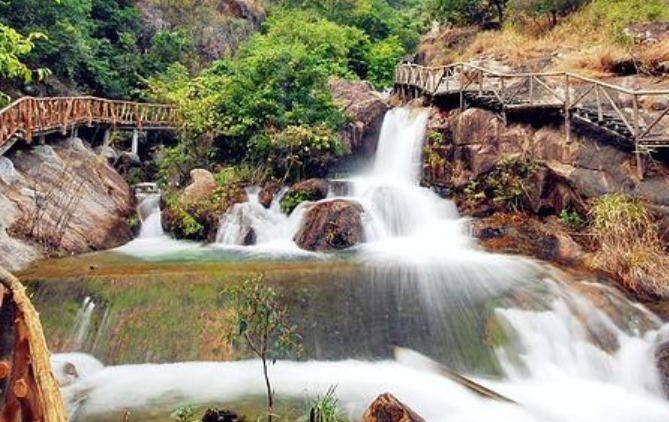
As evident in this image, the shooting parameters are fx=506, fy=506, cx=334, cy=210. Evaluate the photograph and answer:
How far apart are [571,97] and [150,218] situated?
11617mm

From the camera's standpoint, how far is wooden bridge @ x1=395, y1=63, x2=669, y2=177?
10.5 m

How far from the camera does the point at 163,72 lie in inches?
865

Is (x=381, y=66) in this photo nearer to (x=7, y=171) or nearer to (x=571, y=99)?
(x=571, y=99)

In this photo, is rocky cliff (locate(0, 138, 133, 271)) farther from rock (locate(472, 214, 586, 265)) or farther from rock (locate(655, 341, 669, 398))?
rock (locate(655, 341, 669, 398))

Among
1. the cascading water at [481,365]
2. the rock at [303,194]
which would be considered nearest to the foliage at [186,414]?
the cascading water at [481,365]

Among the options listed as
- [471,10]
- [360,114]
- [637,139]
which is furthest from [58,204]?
[471,10]

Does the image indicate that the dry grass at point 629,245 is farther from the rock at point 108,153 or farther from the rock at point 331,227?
the rock at point 108,153

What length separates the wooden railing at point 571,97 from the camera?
10.5 m

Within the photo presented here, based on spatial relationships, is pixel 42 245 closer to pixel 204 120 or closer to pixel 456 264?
pixel 204 120

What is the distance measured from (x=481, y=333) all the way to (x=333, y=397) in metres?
2.70

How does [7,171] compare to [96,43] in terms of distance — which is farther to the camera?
[96,43]

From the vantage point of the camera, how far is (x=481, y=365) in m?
7.36

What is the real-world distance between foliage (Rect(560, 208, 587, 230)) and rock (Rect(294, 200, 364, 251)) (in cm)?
464

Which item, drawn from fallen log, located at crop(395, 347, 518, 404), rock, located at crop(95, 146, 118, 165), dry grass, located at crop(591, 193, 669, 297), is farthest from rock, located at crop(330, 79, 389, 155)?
fallen log, located at crop(395, 347, 518, 404)
